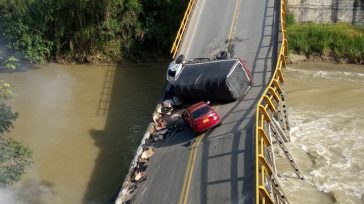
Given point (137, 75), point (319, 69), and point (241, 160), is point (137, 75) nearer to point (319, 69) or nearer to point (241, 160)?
point (319, 69)

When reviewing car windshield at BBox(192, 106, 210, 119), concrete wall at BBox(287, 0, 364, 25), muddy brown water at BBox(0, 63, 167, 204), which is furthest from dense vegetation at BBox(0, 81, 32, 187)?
concrete wall at BBox(287, 0, 364, 25)

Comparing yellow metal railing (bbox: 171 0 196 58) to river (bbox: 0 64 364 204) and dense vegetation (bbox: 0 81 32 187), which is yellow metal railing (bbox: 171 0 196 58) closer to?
river (bbox: 0 64 364 204)

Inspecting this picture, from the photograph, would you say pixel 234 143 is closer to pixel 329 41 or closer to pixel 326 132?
pixel 326 132

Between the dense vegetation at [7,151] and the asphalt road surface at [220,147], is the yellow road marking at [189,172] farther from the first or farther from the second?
the dense vegetation at [7,151]

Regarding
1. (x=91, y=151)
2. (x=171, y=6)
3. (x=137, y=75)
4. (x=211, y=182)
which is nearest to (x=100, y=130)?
(x=91, y=151)

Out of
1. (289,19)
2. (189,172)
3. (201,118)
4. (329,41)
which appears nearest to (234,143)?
(201,118)

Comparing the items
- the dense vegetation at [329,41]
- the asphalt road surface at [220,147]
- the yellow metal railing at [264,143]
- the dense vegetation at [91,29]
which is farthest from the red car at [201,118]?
the dense vegetation at [91,29]
